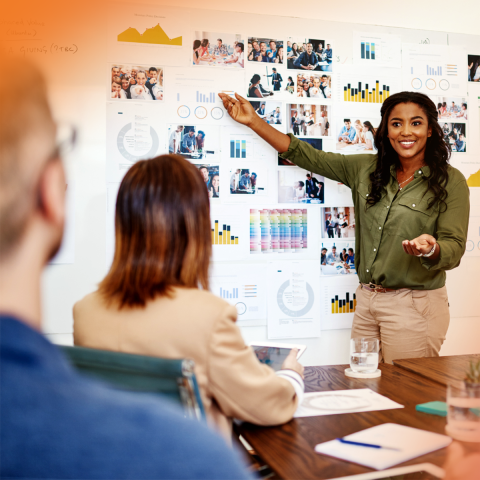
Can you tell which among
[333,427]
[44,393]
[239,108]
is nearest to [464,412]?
[333,427]

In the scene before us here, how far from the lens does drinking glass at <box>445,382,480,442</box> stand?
1082 millimetres

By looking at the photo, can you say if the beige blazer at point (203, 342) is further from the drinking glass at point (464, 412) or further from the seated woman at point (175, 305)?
the drinking glass at point (464, 412)

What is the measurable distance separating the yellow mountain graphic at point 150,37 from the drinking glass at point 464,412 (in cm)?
211

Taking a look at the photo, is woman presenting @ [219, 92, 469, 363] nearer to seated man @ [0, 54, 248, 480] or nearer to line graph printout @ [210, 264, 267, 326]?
line graph printout @ [210, 264, 267, 326]

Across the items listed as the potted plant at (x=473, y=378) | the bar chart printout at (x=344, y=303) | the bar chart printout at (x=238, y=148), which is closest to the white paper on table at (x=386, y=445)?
the potted plant at (x=473, y=378)

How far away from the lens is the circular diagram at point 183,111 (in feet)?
8.37

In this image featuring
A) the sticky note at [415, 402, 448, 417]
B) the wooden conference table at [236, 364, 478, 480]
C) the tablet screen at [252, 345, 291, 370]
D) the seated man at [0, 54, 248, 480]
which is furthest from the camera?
the tablet screen at [252, 345, 291, 370]

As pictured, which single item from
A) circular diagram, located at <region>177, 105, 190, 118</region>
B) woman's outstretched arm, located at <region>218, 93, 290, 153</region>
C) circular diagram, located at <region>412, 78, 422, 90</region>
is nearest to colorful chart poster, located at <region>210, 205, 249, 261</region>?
woman's outstretched arm, located at <region>218, 93, 290, 153</region>

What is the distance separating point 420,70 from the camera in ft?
9.44

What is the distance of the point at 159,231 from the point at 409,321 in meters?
1.63

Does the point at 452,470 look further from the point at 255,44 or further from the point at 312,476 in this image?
Answer: the point at 255,44

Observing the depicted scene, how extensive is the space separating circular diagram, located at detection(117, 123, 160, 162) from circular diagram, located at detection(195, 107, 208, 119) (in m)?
0.24

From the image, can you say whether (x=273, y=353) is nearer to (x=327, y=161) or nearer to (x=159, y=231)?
(x=159, y=231)

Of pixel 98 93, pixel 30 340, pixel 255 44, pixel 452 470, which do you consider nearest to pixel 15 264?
pixel 30 340
